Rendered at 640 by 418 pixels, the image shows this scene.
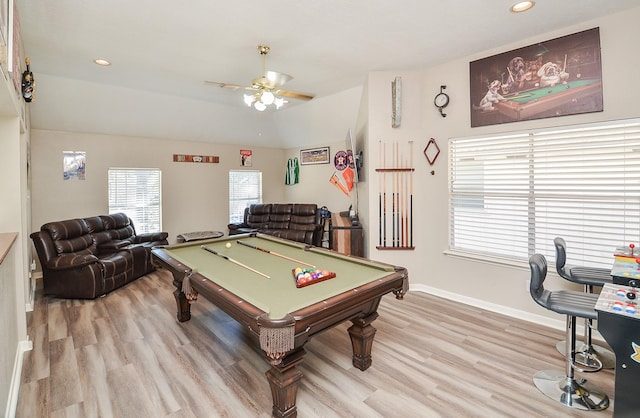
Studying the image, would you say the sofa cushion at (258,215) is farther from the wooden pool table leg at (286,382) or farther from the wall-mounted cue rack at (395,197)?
the wooden pool table leg at (286,382)

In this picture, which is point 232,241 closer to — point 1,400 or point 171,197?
point 1,400

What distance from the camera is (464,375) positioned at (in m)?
2.30

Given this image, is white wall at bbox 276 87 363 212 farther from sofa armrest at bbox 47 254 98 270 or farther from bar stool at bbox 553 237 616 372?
sofa armrest at bbox 47 254 98 270

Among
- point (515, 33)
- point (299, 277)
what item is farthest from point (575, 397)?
point (515, 33)

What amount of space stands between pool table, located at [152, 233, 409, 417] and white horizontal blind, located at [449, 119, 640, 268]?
186cm

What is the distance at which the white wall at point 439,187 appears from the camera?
3287mm

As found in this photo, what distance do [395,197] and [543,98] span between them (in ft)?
6.21

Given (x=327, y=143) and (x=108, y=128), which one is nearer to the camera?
(x=108, y=128)

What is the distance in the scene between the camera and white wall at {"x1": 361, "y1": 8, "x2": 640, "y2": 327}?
3287mm

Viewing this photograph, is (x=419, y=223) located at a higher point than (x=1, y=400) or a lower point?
higher

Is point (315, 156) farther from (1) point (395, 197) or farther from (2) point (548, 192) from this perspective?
(2) point (548, 192)

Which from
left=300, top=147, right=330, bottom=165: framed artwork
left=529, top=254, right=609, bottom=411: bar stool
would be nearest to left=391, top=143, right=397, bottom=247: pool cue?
left=529, top=254, right=609, bottom=411: bar stool

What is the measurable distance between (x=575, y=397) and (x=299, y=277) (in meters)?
2.02

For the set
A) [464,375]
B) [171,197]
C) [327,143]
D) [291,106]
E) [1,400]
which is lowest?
[464,375]
